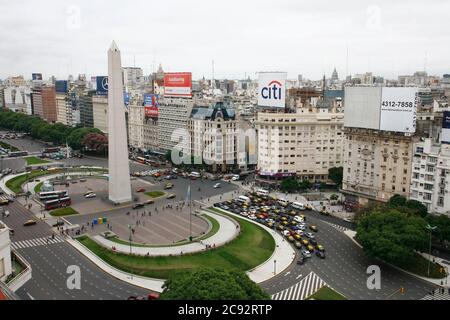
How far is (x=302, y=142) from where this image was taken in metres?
83.3

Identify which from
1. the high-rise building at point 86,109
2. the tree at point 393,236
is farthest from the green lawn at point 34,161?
the tree at point 393,236

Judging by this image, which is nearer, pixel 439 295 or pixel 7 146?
pixel 439 295

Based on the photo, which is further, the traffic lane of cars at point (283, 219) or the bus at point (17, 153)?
the bus at point (17, 153)

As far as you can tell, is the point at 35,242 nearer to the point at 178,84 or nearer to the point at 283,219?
the point at 283,219

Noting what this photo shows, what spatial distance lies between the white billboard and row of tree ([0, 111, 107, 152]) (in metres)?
74.1

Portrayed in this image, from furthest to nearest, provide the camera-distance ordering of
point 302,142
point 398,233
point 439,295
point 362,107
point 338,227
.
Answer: point 302,142 → point 362,107 → point 338,227 → point 398,233 → point 439,295

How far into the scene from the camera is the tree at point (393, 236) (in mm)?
44875

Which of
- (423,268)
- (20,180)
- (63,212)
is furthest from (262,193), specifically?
(20,180)

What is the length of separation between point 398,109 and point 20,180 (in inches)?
2682

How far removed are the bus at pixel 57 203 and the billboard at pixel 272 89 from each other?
40158 mm

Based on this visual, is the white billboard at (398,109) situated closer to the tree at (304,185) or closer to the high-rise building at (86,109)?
the tree at (304,185)

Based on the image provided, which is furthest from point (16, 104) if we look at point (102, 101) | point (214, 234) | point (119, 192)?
point (214, 234)

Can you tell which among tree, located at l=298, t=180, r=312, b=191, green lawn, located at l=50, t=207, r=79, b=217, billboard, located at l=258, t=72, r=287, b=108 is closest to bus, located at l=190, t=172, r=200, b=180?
billboard, located at l=258, t=72, r=287, b=108

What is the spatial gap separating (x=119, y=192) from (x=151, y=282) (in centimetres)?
2868
